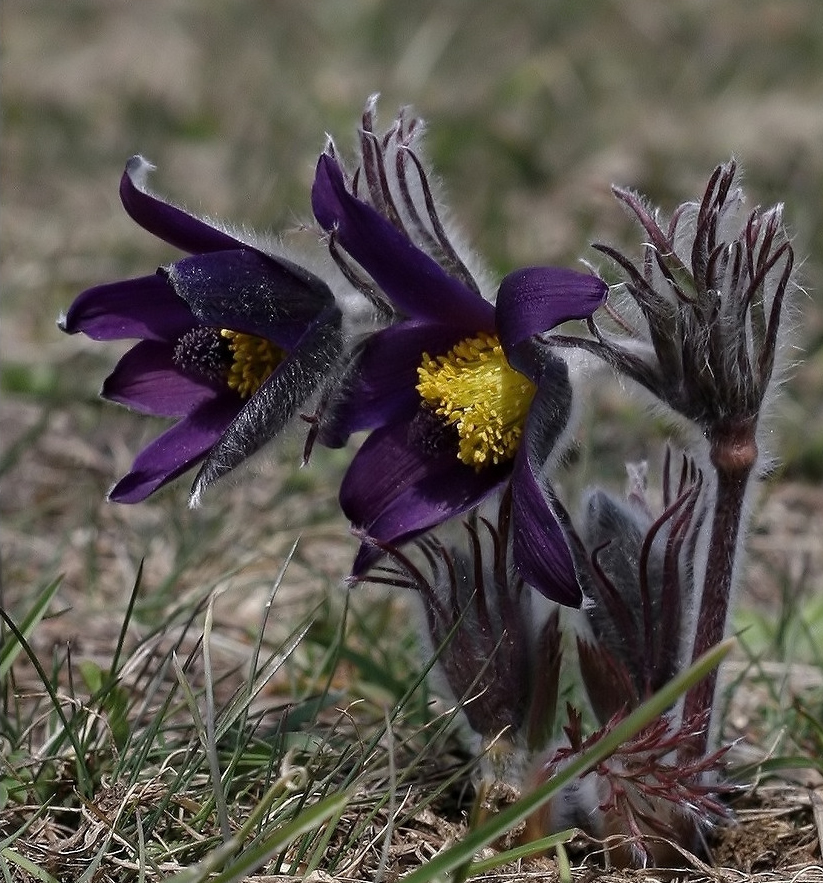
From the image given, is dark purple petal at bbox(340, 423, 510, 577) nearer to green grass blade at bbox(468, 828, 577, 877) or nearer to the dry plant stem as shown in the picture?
the dry plant stem

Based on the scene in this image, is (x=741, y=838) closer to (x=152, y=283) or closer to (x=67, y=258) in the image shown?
(x=152, y=283)

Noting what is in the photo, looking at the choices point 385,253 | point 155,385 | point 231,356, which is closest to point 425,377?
point 385,253

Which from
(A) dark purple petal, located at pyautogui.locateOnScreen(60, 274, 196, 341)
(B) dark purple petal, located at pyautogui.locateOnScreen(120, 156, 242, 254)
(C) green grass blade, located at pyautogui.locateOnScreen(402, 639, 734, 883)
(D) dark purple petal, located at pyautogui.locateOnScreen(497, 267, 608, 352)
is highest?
(B) dark purple petal, located at pyautogui.locateOnScreen(120, 156, 242, 254)

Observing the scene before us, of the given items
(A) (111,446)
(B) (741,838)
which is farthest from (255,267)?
(A) (111,446)

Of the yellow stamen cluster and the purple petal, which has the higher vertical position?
the yellow stamen cluster

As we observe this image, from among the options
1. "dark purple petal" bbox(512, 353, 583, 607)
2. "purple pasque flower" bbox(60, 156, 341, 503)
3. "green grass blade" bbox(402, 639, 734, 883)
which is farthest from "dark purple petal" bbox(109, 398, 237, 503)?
"green grass blade" bbox(402, 639, 734, 883)
